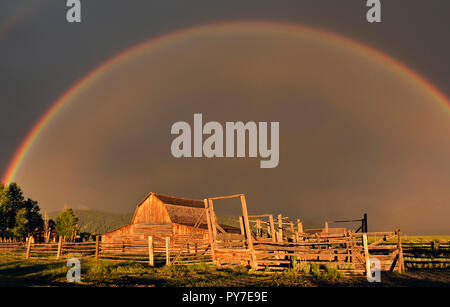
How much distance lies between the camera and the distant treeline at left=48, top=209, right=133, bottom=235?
16312 centimetres

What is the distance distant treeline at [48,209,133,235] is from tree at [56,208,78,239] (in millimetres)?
89301

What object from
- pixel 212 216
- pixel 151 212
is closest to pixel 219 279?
pixel 212 216

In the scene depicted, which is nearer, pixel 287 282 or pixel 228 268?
pixel 287 282

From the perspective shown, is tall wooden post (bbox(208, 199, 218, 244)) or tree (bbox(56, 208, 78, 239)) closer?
tall wooden post (bbox(208, 199, 218, 244))

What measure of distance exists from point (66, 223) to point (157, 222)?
36.5 metres

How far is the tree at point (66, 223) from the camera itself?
71.1 meters

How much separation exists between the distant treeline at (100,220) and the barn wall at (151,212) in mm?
121512

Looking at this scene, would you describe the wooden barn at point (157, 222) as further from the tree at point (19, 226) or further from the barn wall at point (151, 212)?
the tree at point (19, 226)

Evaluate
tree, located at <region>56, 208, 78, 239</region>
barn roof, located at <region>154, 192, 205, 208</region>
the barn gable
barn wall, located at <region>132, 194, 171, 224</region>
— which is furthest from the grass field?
tree, located at <region>56, 208, 78, 239</region>

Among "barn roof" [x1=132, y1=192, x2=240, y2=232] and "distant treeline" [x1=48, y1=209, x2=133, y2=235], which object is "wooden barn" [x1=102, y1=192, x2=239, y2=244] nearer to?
"barn roof" [x1=132, y1=192, x2=240, y2=232]
